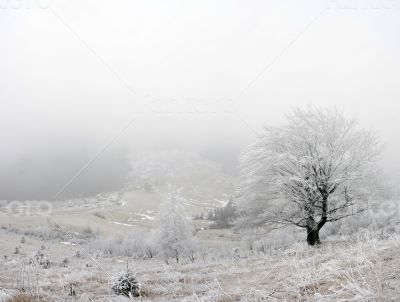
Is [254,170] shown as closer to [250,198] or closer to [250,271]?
[250,198]

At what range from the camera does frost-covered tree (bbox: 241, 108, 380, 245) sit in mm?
20500

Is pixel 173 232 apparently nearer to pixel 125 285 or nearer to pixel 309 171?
pixel 309 171

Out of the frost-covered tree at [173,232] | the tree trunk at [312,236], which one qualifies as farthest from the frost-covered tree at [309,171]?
the frost-covered tree at [173,232]

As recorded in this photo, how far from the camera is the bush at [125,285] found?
30.9 feet

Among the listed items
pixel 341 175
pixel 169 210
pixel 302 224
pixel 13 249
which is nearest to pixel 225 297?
pixel 341 175

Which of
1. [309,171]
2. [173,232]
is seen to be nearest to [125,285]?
[309,171]

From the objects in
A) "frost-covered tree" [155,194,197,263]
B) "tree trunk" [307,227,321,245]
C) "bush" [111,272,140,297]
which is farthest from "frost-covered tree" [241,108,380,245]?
"frost-covered tree" [155,194,197,263]

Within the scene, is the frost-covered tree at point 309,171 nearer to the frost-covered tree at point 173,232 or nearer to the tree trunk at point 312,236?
the tree trunk at point 312,236

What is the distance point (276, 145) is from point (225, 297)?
14924mm

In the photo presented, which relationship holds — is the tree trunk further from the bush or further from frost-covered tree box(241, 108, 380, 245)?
the bush

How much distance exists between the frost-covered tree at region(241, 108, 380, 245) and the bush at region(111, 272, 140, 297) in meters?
12.0

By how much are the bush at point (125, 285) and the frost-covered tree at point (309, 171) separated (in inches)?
474

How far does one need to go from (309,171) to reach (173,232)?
68.8 feet

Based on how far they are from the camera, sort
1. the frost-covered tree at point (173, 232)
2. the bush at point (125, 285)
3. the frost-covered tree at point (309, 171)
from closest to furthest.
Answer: the bush at point (125, 285), the frost-covered tree at point (309, 171), the frost-covered tree at point (173, 232)
